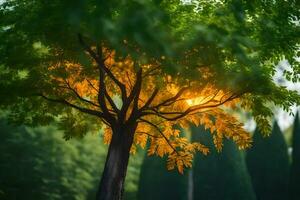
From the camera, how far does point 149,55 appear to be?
24.6 feet

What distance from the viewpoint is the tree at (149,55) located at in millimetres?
6564

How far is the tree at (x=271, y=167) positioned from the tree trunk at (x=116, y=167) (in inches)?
683

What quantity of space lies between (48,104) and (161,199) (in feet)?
47.9

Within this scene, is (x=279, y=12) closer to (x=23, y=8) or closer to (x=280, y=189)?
(x=23, y=8)

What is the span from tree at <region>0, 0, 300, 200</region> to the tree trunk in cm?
2

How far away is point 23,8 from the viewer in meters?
9.20

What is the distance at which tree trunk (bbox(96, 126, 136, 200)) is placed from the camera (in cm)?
1024

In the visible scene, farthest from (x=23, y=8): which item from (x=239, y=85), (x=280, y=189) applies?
(x=280, y=189)

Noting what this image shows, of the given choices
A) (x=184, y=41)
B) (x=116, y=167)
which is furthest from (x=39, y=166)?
(x=184, y=41)

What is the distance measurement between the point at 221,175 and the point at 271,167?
3.24m

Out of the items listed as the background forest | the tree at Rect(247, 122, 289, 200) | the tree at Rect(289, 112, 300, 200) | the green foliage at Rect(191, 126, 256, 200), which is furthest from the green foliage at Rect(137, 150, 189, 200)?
the tree at Rect(289, 112, 300, 200)

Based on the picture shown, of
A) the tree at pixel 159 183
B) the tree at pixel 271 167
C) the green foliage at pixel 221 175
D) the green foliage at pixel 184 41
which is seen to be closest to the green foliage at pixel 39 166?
the tree at pixel 159 183

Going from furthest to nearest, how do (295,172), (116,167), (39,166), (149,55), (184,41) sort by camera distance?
(295,172) → (39,166) → (116,167) → (149,55) → (184,41)

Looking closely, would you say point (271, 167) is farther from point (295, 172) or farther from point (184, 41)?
point (184, 41)
